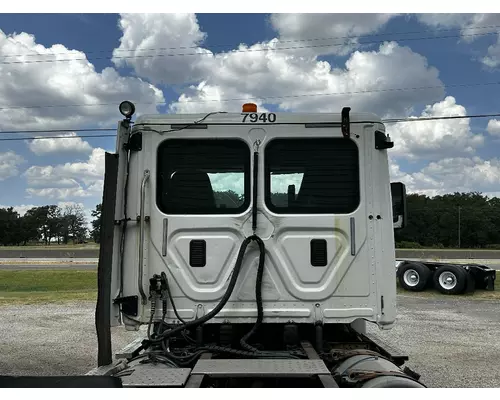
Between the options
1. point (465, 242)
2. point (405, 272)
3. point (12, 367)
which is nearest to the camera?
point (12, 367)

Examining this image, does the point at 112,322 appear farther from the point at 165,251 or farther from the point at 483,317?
the point at 483,317

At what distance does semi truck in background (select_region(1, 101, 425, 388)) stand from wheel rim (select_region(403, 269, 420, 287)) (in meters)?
13.2

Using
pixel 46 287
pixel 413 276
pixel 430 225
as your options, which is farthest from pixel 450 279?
pixel 430 225

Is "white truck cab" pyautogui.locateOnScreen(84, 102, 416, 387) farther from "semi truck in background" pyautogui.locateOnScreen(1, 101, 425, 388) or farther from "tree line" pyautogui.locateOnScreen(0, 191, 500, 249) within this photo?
"tree line" pyautogui.locateOnScreen(0, 191, 500, 249)

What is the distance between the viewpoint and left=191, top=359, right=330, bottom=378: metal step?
9.25 ft

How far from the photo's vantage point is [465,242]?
6988cm

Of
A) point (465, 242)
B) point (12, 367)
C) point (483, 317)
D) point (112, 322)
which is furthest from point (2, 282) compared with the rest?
point (465, 242)

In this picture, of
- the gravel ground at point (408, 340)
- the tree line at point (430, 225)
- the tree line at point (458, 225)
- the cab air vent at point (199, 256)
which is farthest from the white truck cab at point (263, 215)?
the tree line at point (458, 225)

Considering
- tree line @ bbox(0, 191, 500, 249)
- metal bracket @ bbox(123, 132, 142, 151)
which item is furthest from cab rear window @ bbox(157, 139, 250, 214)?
tree line @ bbox(0, 191, 500, 249)

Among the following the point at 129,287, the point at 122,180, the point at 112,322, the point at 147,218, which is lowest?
the point at 112,322

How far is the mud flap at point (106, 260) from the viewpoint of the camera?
352 cm

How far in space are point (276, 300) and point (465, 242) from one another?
72568mm

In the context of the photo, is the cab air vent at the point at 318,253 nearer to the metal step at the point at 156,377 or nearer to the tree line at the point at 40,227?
the metal step at the point at 156,377

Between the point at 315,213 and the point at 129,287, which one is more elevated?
the point at 315,213
